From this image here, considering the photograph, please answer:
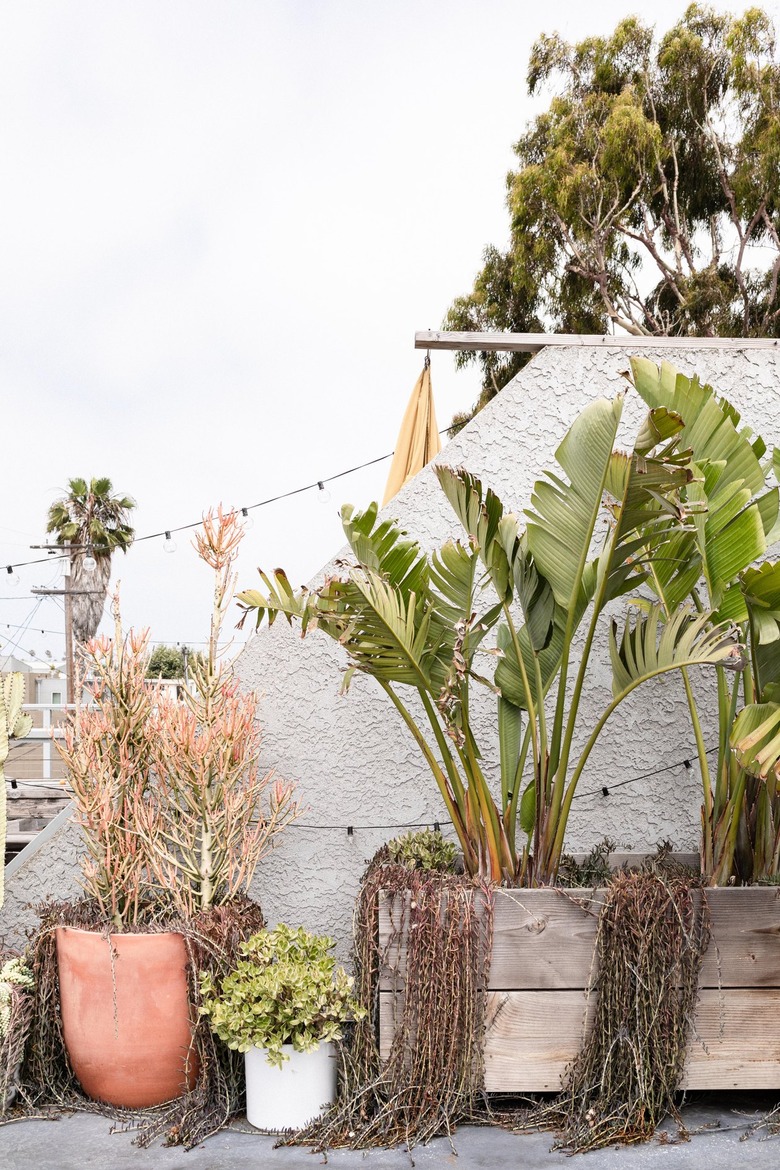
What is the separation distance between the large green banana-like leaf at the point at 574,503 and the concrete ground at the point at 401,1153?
1606 millimetres

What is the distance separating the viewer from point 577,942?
2.79m

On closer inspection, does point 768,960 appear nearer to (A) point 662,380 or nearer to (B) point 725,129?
(A) point 662,380

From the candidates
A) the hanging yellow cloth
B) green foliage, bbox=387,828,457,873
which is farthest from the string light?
green foliage, bbox=387,828,457,873

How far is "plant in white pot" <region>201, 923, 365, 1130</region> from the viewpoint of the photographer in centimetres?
269

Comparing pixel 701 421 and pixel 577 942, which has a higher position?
pixel 701 421

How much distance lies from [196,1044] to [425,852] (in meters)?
0.95

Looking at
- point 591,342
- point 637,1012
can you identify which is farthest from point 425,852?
point 591,342

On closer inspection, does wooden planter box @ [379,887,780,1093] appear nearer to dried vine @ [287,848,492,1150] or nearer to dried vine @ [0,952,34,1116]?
dried vine @ [287,848,492,1150]

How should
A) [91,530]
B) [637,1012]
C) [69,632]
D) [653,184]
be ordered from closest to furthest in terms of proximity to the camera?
[637,1012] < [653,184] < [69,632] < [91,530]

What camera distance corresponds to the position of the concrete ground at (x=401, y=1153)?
2.54 m

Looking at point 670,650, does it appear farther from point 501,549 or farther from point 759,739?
point 501,549

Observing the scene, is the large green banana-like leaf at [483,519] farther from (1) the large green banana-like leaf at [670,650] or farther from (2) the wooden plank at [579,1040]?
(2) the wooden plank at [579,1040]

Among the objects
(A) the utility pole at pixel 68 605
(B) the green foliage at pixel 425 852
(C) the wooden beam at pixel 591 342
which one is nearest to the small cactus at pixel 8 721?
(B) the green foliage at pixel 425 852

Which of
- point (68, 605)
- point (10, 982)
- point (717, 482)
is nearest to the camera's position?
point (717, 482)
